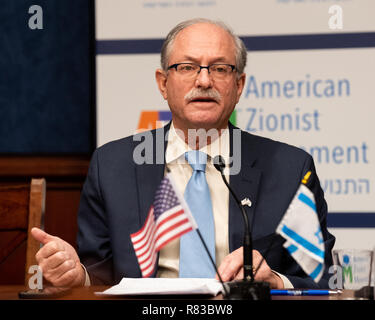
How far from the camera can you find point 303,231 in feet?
4.97

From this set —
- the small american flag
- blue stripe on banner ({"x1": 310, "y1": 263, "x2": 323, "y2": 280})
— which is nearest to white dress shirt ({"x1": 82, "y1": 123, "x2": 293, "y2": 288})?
the small american flag

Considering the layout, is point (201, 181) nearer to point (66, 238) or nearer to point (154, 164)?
point (154, 164)

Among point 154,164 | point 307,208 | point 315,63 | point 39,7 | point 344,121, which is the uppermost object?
point 39,7

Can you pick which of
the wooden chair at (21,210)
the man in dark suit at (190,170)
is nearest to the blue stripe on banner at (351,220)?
the man in dark suit at (190,170)

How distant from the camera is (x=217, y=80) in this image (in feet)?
8.20

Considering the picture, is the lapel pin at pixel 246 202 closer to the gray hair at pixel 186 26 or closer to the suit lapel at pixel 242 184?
the suit lapel at pixel 242 184

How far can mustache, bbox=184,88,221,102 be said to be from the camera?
2467 millimetres

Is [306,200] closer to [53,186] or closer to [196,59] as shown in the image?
[196,59]

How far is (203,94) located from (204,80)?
6 centimetres

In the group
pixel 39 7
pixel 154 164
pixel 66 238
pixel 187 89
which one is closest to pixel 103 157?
pixel 154 164

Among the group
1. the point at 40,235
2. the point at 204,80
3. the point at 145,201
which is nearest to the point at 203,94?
the point at 204,80
